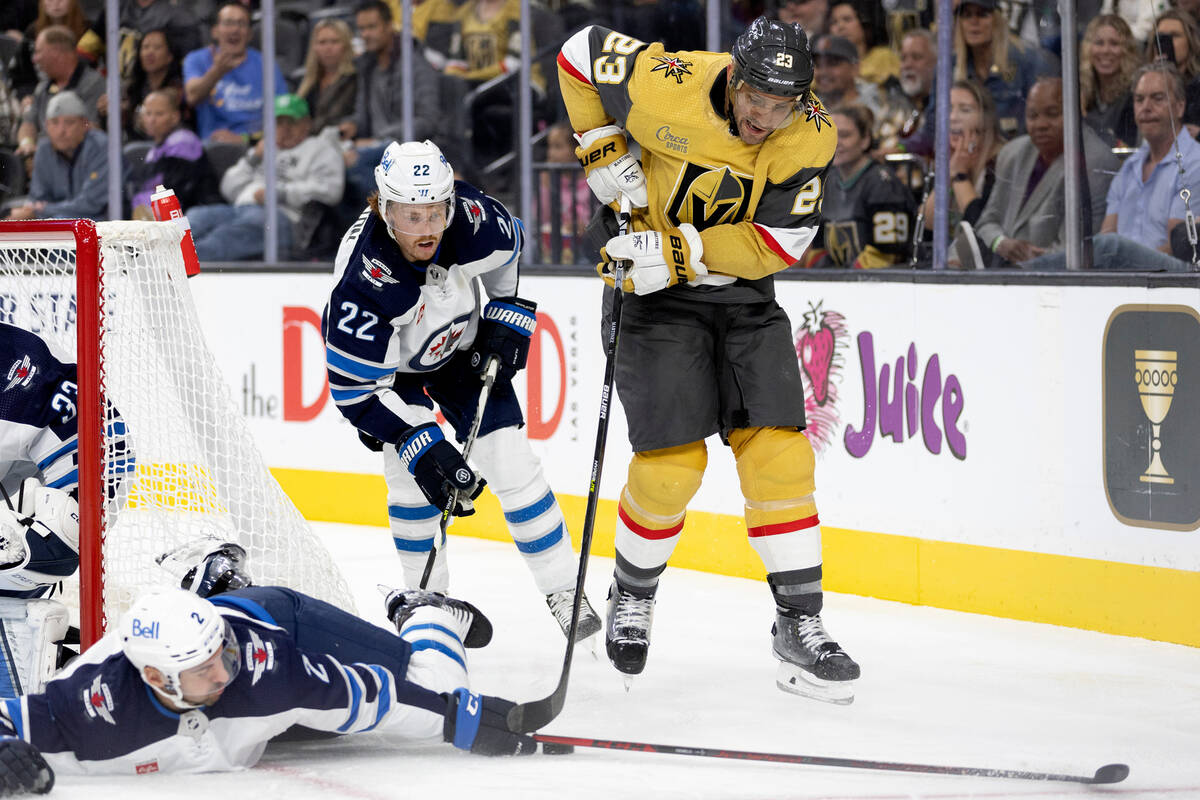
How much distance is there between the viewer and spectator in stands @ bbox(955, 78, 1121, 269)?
422 centimetres

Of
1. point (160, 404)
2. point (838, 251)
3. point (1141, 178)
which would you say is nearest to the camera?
point (160, 404)

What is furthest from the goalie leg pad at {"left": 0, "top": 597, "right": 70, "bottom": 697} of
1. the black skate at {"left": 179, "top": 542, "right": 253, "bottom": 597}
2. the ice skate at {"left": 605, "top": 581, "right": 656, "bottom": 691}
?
the ice skate at {"left": 605, "top": 581, "right": 656, "bottom": 691}

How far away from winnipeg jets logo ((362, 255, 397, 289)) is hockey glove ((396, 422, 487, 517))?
31cm

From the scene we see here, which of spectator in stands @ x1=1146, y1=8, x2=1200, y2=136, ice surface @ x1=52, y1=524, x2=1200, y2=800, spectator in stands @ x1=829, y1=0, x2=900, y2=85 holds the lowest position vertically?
ice surface @ x1=52, y1=524, x2=1200, y2=800

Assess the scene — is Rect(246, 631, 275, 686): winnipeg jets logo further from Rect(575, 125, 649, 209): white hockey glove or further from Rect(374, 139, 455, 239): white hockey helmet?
Rect(575, 125, 649, 209): white hockey glove

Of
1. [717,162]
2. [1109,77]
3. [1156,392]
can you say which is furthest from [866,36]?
[717,162]

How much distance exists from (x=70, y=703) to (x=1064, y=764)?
165 centimetres

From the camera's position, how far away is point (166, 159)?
6.83 meters

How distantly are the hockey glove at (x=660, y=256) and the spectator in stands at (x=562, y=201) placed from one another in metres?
2.36

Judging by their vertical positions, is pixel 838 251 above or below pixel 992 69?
below

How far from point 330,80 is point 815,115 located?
11.5 feet

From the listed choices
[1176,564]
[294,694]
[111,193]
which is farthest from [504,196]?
[294,694]

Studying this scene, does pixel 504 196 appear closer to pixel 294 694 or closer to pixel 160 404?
pixel 160 404

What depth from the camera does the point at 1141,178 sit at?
4105mm
